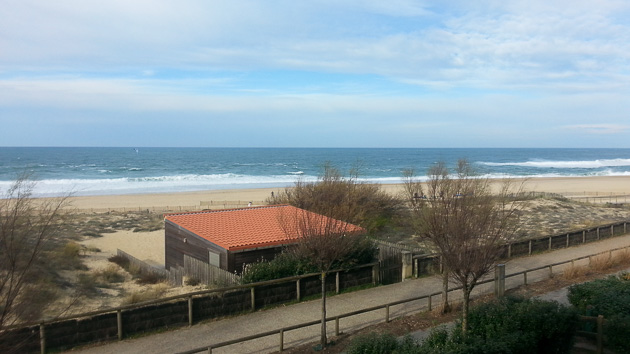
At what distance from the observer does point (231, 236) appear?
17.6 metres

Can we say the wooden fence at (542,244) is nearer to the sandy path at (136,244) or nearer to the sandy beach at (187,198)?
the sandy path at (136,244)

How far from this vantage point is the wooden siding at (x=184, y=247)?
17.0m

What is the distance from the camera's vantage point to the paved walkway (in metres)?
11.8

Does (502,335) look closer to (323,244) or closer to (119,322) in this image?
(323,244)

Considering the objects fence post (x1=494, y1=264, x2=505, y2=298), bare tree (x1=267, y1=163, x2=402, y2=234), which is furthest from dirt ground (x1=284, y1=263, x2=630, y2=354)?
bare tree (x1=267, y1=163, x2=402, y2=234)

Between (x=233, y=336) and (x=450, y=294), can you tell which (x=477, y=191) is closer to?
(x=450, y=294)

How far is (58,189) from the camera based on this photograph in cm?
6344

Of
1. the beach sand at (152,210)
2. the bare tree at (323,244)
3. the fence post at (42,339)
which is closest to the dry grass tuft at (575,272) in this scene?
the bare tree at (323,244)

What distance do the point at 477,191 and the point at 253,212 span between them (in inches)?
382

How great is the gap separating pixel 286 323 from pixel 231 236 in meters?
5.05

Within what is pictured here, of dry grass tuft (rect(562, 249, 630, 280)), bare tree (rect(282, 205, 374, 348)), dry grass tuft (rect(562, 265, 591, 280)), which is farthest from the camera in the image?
dry grass tuft (rect(562, 249, 630, 280))

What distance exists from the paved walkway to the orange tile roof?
A: 2.34m

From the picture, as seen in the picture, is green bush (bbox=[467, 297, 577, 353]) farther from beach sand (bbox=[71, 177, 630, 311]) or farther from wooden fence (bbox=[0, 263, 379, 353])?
beach sand (bbox=[71, 177, 630, 311])

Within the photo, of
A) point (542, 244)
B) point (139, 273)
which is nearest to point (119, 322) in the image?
point (139, 273)
